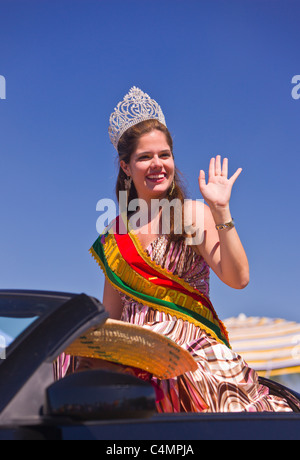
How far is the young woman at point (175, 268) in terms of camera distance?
233 centimetres

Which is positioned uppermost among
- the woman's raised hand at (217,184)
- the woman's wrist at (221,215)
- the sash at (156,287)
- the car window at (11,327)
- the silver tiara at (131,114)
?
the silver tiara at (131,114)

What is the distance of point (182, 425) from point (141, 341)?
40cm

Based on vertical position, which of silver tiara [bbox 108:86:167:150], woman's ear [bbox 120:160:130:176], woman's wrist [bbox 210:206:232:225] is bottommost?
woman's wrist [bbox 210:206:232:225]

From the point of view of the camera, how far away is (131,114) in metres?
3.75

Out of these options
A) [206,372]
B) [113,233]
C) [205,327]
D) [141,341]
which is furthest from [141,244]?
[141,341]

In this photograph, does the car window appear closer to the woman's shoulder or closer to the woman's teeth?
the woman's shoulder

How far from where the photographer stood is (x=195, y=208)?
317cm

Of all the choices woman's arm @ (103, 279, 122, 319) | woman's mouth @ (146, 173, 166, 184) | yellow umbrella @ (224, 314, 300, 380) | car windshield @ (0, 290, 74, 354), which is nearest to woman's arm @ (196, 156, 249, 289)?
woman's mouth @ (146, 173, 166, 184)

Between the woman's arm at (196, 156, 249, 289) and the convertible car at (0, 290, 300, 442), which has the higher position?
the woman's arm at (196, 156, 249, 289)

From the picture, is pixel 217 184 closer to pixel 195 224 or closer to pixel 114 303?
pixel 195 224

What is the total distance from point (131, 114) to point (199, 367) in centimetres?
188

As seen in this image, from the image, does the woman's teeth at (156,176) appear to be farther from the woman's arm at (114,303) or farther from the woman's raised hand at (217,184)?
the woman's arm at (114,303)

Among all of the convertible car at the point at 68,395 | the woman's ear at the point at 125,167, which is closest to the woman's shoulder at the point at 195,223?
the woman's ear at the point at 125,167

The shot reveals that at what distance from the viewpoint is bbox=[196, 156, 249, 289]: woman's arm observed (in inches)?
111
